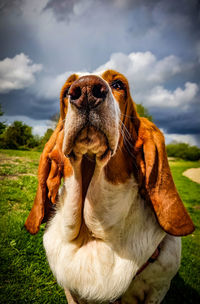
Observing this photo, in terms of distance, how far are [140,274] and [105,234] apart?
686 mm

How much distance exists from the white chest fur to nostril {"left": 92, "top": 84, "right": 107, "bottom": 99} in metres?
0.63

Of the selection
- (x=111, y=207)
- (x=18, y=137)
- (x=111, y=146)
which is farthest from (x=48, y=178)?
(x=18, y=137)

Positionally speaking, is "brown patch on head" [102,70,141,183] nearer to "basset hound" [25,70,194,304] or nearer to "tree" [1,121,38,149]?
"basset hound" [25,70,194,304]

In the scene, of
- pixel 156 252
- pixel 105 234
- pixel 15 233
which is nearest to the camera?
pixel 105 234

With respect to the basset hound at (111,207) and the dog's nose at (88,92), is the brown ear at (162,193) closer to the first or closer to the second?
the basset hound at (111,207)

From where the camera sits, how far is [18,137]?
104 feet

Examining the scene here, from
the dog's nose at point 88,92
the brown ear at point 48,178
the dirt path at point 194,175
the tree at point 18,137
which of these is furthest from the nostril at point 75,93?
the tree at point 18,137

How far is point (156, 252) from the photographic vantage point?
179 centimetres

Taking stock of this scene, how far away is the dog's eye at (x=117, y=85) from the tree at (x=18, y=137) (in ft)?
93.7

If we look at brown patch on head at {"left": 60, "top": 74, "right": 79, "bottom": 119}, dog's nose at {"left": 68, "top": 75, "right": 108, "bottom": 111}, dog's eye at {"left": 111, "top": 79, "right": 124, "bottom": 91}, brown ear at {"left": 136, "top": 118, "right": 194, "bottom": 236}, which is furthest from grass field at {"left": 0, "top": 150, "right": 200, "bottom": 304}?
dog's eye at {"left": 111, "top": 79, "right": 124, "bottom": 91}

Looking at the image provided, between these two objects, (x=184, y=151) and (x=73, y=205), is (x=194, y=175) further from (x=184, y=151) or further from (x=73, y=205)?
(x=184, y=151)

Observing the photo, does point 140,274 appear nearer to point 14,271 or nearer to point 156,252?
point 156,252

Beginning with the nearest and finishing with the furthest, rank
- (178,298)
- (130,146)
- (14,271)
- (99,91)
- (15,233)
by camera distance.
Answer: (99,91) → (130,146) → (14,271) → (178,298) → (15,233)

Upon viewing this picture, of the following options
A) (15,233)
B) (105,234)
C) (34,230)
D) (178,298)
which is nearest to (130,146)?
(105,234)
